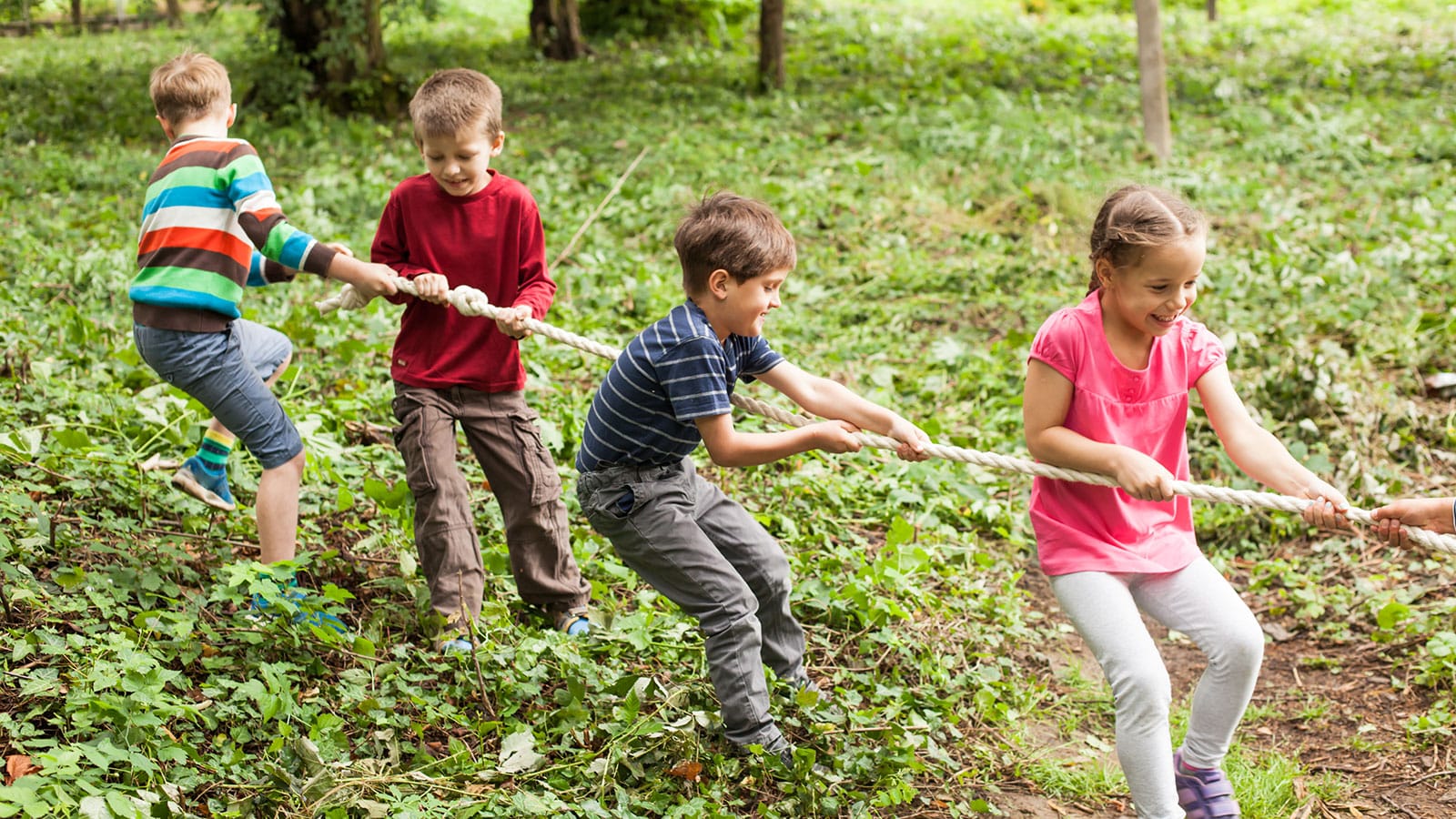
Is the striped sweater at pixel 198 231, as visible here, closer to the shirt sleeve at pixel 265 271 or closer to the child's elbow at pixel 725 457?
the shirt sleeve at pixel 265 271

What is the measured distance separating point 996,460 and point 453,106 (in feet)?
5.85

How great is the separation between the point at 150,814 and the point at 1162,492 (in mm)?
2345

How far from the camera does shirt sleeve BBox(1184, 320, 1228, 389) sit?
299 cm

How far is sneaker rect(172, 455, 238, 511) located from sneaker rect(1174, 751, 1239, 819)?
3.10 m

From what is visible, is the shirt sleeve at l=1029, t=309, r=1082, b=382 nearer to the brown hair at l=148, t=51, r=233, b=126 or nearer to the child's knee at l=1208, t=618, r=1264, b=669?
the child's knee at l=1208, t=618, r=1264, b=669

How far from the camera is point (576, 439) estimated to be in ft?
16.2

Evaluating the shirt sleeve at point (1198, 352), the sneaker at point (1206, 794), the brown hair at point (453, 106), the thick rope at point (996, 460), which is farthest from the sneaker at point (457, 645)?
the shirt sleeve at point (1198, 352)

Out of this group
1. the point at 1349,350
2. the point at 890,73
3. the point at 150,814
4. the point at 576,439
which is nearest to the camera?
the point at 150,814

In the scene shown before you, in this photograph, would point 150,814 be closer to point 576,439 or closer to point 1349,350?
point 576,439

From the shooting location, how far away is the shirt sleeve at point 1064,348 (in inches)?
113

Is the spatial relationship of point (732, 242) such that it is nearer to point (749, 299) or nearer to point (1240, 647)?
point (749, 299)

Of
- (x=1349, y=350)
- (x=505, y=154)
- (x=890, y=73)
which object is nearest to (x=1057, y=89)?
(x=890, y=73)

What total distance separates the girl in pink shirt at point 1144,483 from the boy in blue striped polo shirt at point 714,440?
15.8 inches

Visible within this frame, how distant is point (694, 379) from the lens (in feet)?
9.66
